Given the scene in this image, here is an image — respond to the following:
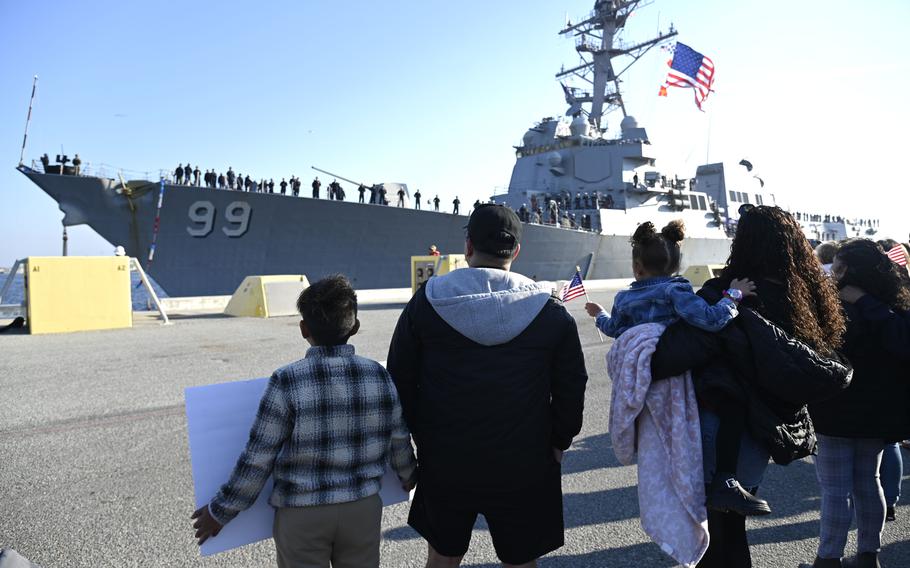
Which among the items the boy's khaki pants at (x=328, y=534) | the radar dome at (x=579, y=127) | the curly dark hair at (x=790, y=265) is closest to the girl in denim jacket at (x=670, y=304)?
the curly dark hair at (x=790, y=265)

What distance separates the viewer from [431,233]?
21516 mm

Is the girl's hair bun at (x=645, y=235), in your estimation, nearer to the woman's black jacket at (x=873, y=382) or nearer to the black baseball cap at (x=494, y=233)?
the black baseball cap at (x=494, y=233)

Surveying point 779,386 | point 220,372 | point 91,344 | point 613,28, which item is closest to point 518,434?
point 779,386

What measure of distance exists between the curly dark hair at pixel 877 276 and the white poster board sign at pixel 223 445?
8.88 ft

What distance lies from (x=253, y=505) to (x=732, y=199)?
1433 inches

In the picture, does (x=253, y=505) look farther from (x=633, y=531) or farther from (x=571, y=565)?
(x=633, y=531)

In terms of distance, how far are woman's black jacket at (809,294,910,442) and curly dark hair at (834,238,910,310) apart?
0.07 metres

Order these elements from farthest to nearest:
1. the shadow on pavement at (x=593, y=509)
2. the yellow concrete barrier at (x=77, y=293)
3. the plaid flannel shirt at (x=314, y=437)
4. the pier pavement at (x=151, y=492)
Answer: the yellow concrete barrier at (x=77, y=293) < the shadow on pavement at (x=593, y=509) < the pier pavement at (x=151, y=492) < the plaid flannel shirt at (x=314, y=437)

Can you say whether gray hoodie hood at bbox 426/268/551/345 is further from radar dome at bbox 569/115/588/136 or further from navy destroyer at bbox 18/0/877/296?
radar dome at bbox 569/115/588/136

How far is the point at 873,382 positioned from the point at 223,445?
276cm

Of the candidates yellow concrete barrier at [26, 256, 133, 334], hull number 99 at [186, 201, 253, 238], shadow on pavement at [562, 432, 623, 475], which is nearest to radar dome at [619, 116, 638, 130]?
hull number 99 at [186, 201, 253, 238]

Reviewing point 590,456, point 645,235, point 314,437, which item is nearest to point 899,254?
point 590,456

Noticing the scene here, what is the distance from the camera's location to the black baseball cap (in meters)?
1.95

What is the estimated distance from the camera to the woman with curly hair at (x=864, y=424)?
8.30ft
